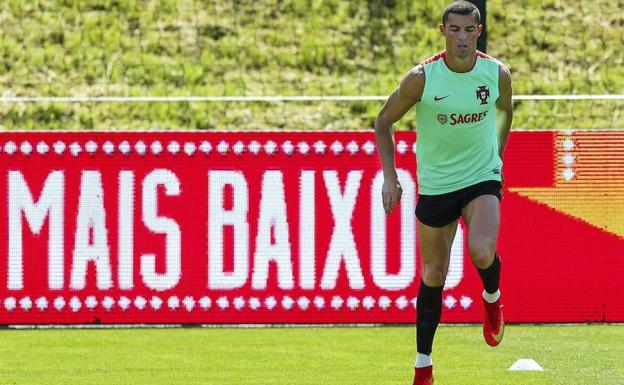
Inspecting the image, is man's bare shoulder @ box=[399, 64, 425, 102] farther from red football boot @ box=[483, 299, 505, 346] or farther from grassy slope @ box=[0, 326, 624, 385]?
grassy slope @ box=[0, 326, 624, 385]

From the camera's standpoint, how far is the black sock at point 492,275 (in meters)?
8.28

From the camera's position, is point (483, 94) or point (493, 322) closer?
point (483, 94)

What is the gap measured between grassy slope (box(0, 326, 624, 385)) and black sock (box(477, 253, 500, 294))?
596 mm

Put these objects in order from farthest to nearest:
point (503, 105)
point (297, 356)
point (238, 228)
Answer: point (238, 228) < point (297, 356) < point (503, 105)

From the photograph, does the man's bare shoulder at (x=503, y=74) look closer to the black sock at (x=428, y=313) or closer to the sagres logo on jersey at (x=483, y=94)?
the sagres logo on jersey at (x=483, y=94)

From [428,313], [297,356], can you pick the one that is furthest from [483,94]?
[297,356]

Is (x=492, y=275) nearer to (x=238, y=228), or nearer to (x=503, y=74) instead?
(x=503, y=74)

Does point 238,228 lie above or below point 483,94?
Result: below

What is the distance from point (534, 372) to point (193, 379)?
2.07m

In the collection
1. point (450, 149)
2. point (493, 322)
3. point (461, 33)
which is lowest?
point (493, 322)

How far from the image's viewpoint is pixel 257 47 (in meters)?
18.0

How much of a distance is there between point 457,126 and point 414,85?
0.32 m

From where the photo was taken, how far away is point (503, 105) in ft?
27.1

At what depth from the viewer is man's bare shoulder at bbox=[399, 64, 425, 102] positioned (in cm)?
788
